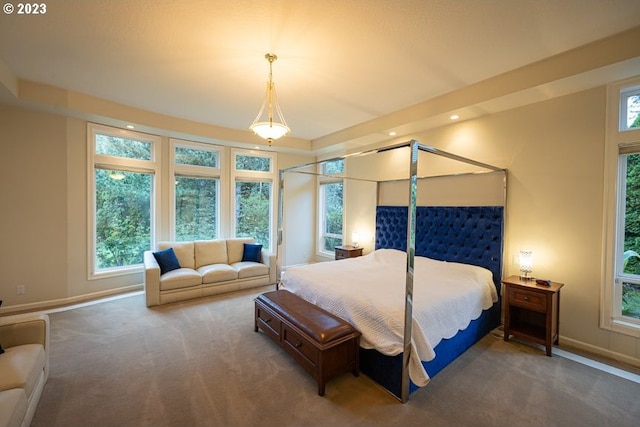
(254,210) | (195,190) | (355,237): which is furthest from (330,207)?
(195,190)

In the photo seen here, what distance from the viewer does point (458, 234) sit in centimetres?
377

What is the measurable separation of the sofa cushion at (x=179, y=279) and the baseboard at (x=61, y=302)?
999mm

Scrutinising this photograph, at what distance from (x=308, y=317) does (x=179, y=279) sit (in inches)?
105

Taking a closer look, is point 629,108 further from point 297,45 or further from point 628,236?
point 297,45

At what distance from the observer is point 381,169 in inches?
198

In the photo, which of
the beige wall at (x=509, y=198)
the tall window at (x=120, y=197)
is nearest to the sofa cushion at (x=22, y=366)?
the beige wall at (x=509, y=198)

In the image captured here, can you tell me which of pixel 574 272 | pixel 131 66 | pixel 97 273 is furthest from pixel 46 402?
pixel 574 272

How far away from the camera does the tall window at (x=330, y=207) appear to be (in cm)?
611

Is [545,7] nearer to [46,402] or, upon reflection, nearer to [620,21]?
[620,21]

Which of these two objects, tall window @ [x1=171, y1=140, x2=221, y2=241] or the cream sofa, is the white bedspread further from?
tall window @ [x1=171, y1=140, x2=221, y2=241]

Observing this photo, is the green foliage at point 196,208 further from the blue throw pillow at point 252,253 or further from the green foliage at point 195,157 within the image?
the blue throw pillow at point 252,253

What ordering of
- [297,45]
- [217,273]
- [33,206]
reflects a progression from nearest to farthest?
[297,45], [33,206], [217,273]

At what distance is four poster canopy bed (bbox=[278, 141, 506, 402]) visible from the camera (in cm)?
210

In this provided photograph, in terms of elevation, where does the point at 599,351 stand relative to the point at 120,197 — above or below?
below
